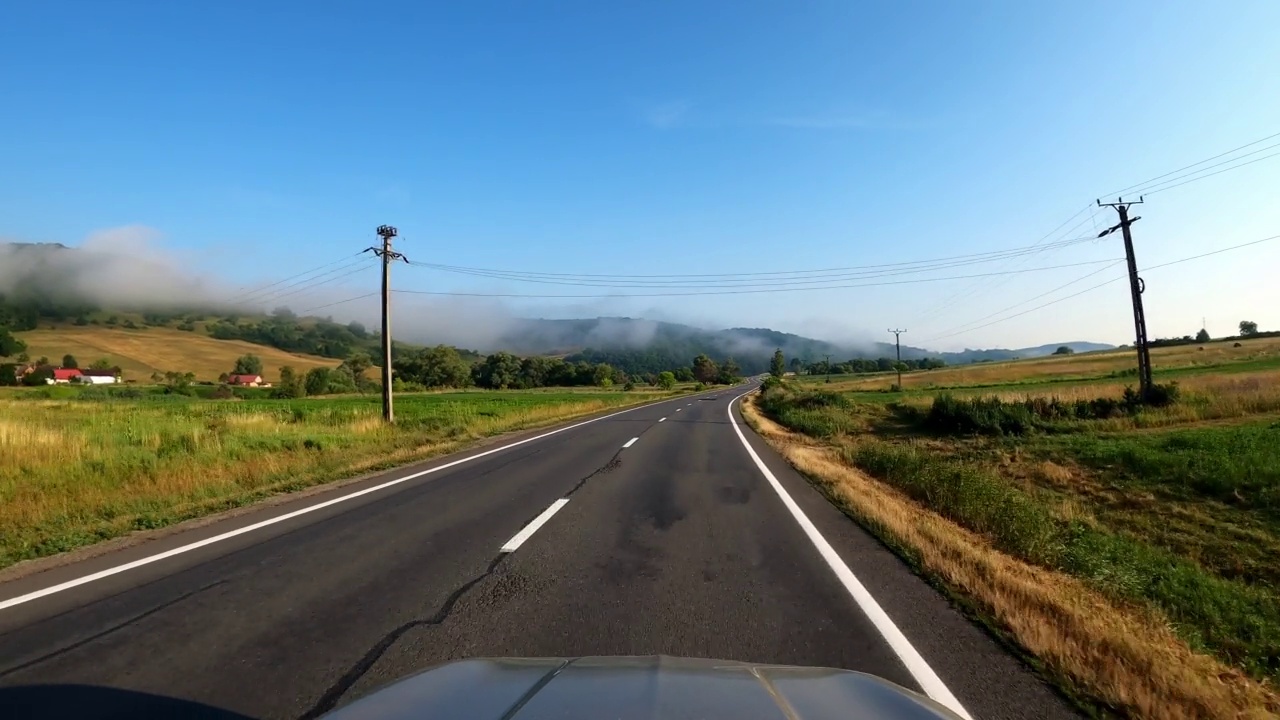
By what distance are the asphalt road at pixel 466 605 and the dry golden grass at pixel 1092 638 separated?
11.3 inches

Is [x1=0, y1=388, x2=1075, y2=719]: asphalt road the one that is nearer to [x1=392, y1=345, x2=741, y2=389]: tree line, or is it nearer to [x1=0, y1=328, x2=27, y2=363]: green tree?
[x1=0, y1=328, x2=27, y2=363]: green tree

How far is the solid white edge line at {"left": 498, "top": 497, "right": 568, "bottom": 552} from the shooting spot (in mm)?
6617

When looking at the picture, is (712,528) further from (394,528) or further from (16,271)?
(16,271)

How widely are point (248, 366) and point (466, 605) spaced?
115777 millimetres

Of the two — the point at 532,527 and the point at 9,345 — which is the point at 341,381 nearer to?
the point at 9,345

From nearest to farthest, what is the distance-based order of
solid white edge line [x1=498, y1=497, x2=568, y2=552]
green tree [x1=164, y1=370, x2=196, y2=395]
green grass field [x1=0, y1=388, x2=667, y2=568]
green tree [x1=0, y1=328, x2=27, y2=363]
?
solid white edge line [x1=498, y1=497, x2=568, y2=552] < green grass field [x1=0, y1=388, x2=667, y2=568] < green tree [x1=164, y1=370, x2=196, y2=395] < green tree [x1=0, y1=328, x2=27, y2=363]

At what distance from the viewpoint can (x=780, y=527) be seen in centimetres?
782

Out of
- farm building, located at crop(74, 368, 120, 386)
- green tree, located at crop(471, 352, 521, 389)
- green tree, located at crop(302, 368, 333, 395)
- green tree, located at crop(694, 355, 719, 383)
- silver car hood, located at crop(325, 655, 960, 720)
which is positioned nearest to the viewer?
silver car hood, located at crop(325, 655, 960, 720)

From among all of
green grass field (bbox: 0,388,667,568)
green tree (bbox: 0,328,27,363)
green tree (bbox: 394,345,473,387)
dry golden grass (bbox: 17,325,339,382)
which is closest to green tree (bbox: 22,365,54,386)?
green tree (bbox: 0,328,27,363)

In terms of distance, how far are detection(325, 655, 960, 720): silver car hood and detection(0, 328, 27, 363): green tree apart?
10255 centimetres

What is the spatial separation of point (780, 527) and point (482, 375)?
4736 inches

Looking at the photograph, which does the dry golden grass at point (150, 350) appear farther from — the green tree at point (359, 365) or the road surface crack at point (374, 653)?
the road surface crack at point (374, 653)

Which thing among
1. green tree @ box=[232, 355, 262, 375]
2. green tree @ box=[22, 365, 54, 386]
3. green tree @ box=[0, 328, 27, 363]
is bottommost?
green tree @ box=[22, 365, 54, 386]

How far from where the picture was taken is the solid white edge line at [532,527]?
261 inches
